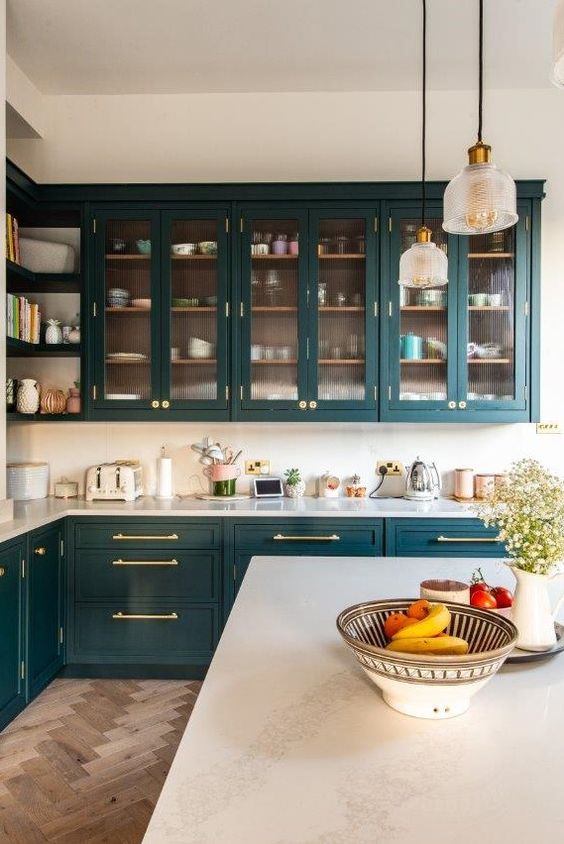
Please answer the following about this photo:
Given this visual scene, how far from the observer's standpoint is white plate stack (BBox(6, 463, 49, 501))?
3293 millimetres

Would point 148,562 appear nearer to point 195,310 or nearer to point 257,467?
point 257,467

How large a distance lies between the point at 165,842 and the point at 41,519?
88.9 inches

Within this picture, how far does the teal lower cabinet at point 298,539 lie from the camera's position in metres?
3.00

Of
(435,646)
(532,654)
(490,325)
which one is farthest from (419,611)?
(490,325)

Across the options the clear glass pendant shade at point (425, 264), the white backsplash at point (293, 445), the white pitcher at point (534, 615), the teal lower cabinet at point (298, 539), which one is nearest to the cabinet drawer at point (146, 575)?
the teal lower cabinet at point (298, 539)

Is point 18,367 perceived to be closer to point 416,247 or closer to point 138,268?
point 138,268

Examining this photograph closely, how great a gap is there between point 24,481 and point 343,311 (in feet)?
6.48

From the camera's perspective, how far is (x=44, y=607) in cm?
281

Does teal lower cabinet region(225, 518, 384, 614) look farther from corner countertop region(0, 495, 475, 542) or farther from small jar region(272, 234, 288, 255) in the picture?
small jar region(272, 234, 288, 255)

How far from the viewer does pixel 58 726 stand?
257cm

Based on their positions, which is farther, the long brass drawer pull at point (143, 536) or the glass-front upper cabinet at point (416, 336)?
the glass-front upper cabinet at point (416, 336)

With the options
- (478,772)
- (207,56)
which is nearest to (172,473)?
(207,56)

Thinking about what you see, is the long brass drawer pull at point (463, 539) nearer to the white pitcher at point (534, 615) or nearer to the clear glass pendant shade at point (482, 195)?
the white pitcher at point (534, 615)

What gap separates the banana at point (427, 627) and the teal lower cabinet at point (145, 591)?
6.69ft
